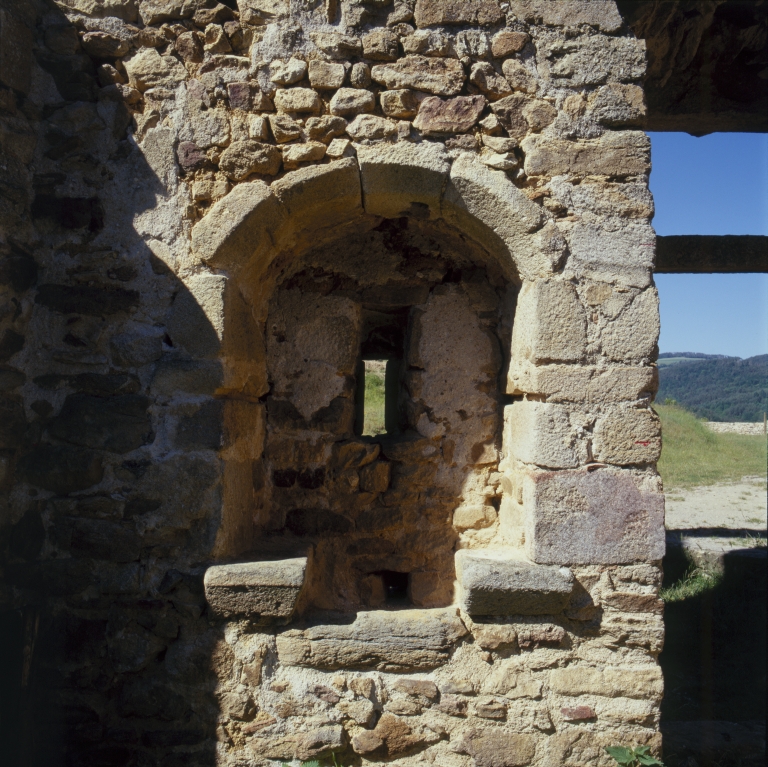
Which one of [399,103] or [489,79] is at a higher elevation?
[489,79]

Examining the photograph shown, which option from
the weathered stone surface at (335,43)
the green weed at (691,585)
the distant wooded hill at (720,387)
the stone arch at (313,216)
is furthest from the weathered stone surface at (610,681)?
the distant wooded hill at (720,387)

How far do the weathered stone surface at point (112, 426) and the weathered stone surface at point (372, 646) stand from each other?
95cm

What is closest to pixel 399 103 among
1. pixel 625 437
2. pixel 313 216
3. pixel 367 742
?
pixel 313 216

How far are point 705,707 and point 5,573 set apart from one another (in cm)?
363

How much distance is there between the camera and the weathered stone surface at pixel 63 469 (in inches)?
93.0

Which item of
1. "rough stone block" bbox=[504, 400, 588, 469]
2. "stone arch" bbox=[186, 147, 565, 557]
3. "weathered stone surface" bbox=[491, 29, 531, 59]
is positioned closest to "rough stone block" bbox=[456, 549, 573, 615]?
"rough stone block" bbox=[504, 400, 588, 469]

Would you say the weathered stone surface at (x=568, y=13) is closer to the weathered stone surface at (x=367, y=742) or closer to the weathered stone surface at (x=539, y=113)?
the weathered stone surface at (x=539, y=113)

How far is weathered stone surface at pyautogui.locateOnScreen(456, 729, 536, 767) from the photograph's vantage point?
90.4 inches

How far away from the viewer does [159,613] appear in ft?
7.66

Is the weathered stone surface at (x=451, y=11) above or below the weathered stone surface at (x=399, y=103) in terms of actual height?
above

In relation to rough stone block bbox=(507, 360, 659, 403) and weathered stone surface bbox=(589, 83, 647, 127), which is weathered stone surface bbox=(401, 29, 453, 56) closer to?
weathered stone surface bbox=(589, 83, 647, 127)

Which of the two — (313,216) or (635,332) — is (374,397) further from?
(635,332)

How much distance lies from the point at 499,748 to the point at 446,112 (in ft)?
7.98

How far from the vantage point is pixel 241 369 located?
256 cm
